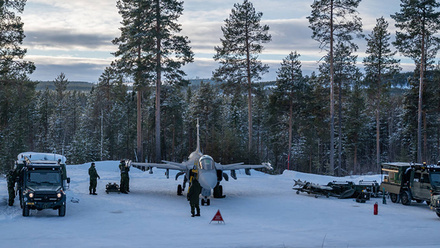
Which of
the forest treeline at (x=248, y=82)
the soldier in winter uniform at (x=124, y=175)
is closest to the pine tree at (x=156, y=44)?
the forest treeline at (x=248, y=82)

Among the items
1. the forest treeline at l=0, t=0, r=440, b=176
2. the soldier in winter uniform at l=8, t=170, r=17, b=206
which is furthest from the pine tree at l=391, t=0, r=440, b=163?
the soldier in winter uniform at l=8, t=170, r=17, b=206

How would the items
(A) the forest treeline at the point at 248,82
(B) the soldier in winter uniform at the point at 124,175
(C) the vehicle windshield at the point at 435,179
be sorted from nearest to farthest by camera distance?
(C) the vehicle windshield at the point at 435,179
(B) the soldier in winter uniform at the point at 124,175
(A) the forest treeline at the point at 248,82

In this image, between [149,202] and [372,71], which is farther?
[372,71]

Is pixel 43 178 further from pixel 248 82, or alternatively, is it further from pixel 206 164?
pixel 248 82

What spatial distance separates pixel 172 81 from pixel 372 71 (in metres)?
21.4

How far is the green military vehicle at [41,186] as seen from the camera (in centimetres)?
1692

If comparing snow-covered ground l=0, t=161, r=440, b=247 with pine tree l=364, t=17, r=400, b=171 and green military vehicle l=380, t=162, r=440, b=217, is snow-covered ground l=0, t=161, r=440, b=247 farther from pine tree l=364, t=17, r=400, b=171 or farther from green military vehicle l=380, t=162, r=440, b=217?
pine tree l=364, t=17, r=400, b=171

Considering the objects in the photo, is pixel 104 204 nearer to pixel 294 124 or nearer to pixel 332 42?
pixel 332 42

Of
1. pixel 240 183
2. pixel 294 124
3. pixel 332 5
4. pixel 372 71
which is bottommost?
pixel 240 183

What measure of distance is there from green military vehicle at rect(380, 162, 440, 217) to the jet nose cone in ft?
31.6

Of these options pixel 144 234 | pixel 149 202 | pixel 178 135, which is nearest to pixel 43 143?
pixel 178 135

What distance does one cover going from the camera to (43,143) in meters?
72.6

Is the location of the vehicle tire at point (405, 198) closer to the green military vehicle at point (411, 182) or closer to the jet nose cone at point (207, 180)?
the green military vehicle at point (411, 182)

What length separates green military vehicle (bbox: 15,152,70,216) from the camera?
16922mm
